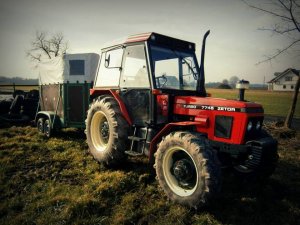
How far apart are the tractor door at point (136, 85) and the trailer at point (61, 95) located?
10.2 ft

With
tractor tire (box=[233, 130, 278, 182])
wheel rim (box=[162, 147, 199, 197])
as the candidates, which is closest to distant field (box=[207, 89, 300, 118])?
tractor tire (box=[233, 130, 278, 182])

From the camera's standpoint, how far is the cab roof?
16.2ft

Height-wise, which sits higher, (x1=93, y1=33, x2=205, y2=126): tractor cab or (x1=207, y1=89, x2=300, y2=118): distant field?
(x1=93, y1=33, x2=205, y2=126): tractor cab

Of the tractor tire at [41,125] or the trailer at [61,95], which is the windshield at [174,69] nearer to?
the trailer at [61,95]

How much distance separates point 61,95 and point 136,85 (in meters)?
4.18

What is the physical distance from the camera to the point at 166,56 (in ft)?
17.1

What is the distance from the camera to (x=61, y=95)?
8.38m

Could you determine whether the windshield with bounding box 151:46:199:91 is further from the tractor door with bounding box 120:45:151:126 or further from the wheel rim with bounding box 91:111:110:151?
the wheel rim with bounding box 91:111:110:151

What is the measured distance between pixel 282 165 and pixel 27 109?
10294 mm

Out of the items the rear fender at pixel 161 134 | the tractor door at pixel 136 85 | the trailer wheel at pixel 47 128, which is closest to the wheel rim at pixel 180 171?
the rear fender at pixel 161 134

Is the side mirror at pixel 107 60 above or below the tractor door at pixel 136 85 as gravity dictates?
above

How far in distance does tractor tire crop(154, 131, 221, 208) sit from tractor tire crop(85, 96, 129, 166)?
1171 mm

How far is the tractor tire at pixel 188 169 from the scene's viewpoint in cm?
357

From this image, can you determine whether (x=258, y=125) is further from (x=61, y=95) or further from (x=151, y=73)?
(x=61, y=95)
